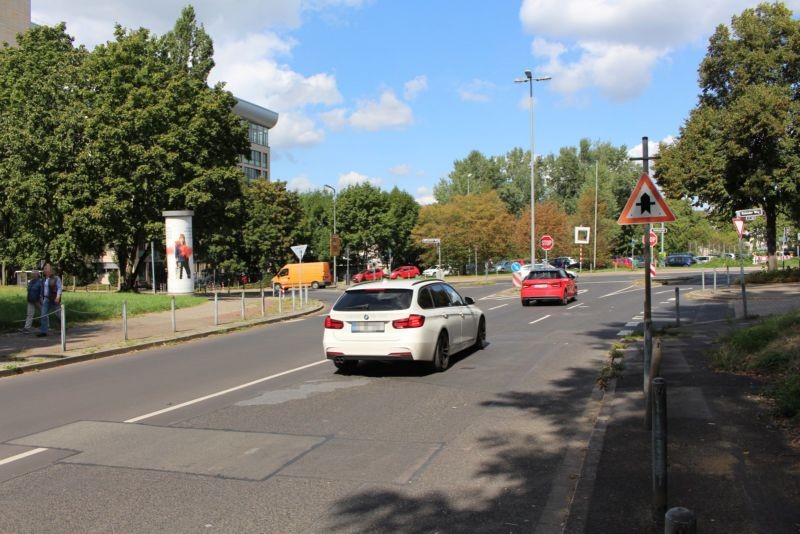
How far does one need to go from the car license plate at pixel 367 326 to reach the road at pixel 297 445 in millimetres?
759

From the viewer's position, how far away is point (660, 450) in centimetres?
411

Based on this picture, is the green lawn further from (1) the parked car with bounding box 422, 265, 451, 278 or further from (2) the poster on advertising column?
(1) the parked car with bounding box 422, 265, 451, 278

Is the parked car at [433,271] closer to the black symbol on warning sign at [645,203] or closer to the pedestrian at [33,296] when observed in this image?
the pedestrian at [33,296]

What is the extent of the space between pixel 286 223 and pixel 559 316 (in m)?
48.4

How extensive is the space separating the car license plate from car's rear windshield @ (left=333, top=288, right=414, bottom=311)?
0.24m

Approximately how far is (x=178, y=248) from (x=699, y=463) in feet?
91.4

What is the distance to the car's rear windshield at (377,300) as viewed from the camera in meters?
10.5

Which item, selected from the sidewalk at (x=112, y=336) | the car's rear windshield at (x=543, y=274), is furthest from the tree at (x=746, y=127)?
the sidewalk at (x=112, y=336)

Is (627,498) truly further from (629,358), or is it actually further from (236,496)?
(629,358)

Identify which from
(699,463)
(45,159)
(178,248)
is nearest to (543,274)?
(178,248)

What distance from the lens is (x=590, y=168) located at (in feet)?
327

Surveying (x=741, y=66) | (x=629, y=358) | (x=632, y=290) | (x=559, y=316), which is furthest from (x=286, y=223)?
(x=629, y=358)

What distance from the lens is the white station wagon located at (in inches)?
404

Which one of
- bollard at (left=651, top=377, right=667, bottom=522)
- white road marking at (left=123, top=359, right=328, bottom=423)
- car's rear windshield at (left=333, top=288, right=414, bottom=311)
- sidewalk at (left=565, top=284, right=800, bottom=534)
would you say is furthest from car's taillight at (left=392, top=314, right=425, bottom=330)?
bollard at (left=651, top=377, right=667, bottom=522)
